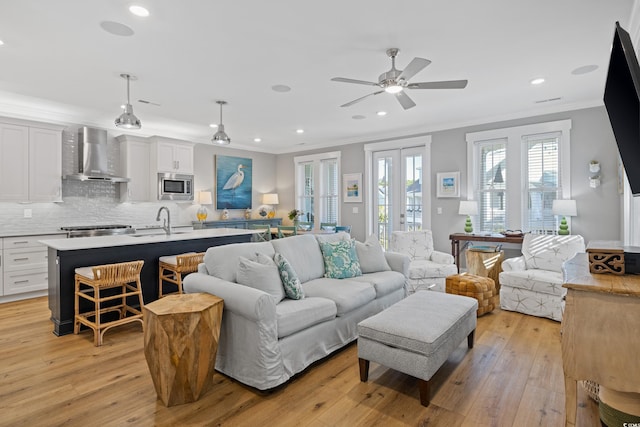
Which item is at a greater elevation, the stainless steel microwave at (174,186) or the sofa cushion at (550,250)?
the stainless steel microwave at (174,186)

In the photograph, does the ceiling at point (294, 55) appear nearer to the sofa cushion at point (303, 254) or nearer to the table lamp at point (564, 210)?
the table lamp at point (564, 210)

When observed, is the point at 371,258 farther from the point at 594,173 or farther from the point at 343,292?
the point at 594,173

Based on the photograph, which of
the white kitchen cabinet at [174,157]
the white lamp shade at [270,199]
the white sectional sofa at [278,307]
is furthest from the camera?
the white lamp shade at [270,199]

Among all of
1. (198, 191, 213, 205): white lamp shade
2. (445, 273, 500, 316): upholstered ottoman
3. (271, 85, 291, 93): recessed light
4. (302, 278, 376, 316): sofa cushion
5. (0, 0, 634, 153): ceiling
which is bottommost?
(445, 273, 500, 316): upholstered ottoman

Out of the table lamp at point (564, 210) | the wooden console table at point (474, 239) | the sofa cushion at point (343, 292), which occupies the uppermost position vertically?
the table lamp at point (564, 210)

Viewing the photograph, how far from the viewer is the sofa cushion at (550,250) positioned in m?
4.07

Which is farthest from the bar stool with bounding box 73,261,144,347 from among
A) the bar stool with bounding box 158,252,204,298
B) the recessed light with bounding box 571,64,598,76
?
the recessed light with bounding box 571,64,598,76

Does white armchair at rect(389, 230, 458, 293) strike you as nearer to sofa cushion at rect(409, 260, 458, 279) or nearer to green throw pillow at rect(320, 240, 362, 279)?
A: sofa cushion at rect(409, 260, 458, 279)

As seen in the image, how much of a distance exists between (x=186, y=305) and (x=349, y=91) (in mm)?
3199

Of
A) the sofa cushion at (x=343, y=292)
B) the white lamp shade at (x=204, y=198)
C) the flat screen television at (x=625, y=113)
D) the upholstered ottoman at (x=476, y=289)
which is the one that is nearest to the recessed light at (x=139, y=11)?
the sofa cushion at (x=343, y=292)

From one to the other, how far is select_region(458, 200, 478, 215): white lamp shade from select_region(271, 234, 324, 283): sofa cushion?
9.42ft

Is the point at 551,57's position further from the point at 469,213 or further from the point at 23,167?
the point at 23,167

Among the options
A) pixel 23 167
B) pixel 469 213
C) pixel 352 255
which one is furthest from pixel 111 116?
pixel 469 213

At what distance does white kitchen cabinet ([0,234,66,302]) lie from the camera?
14.8 ft
